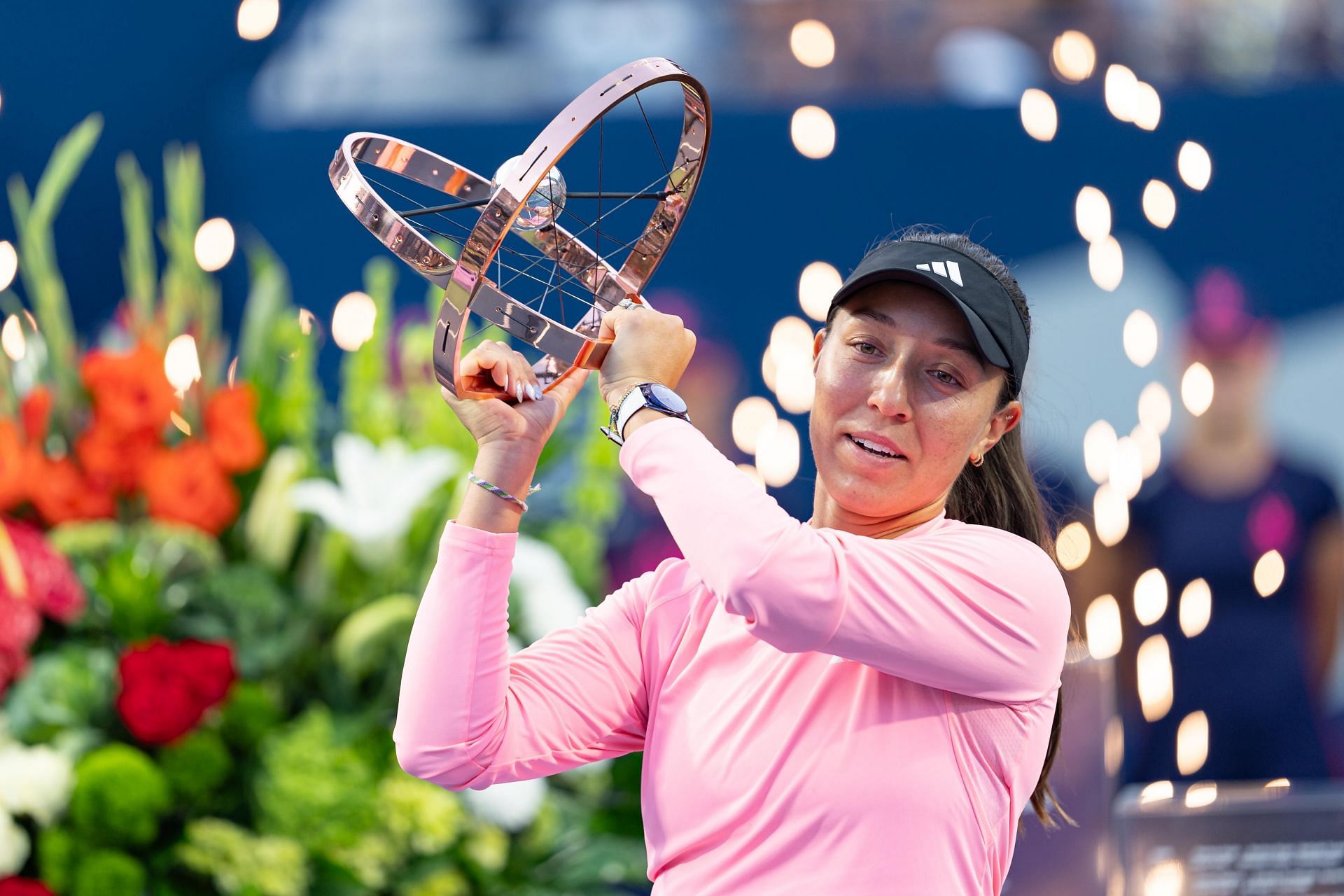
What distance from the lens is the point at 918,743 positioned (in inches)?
36.9

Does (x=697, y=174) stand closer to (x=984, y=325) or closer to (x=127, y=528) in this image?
(x=984, y=325)

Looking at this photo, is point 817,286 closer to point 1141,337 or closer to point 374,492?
point 1141,337

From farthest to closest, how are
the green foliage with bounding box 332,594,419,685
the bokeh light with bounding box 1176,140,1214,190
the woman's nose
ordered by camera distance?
the bokeh light with bounding box 1176,140,1214,190
the green foliage with bounding box 332,594,419,685
the woman's nose

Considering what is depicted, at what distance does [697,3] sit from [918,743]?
2355mm

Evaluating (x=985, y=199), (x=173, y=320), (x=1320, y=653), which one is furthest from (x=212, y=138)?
(x=1320, y=653)

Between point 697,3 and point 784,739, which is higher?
point 697,3

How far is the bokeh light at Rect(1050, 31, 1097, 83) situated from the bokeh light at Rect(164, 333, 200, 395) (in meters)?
1.72

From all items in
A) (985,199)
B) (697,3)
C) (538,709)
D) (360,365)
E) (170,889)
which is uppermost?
(697,3)

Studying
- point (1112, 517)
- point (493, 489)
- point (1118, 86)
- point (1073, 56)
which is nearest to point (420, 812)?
point (493, 489)

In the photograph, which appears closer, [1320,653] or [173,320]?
[173,320]

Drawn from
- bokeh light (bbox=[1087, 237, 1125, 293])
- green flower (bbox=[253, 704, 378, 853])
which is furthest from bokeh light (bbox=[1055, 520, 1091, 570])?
green flower (bbox=[253, 704, 378, 853])

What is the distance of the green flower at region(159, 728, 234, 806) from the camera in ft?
5.36

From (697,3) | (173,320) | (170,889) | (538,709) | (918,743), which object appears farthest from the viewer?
(697,3)

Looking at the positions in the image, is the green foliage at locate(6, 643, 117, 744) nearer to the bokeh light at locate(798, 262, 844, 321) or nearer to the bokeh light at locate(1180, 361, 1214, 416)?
the bokeh light at locate(798, 262, 844, 321)
